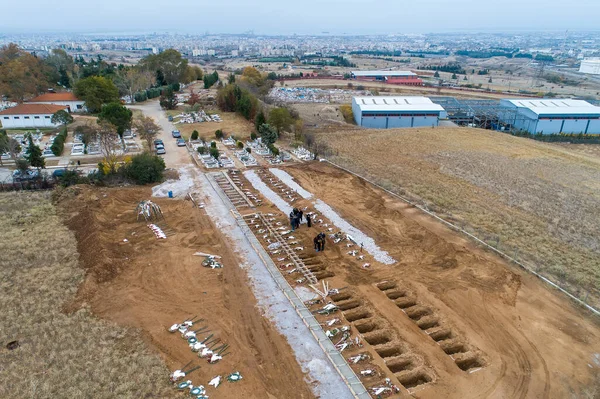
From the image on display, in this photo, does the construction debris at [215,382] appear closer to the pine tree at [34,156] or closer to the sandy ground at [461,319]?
the sandy ground at [461,319]

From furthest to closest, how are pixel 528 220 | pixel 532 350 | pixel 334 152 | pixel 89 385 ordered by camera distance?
pixel 334 152 < pixel 528 220 < pixel 532 350 < pixel 89 385

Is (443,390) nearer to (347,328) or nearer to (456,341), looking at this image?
(456,341)

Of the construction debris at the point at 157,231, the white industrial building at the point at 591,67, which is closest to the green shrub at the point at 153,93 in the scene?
the construction debris at the point at 157,231

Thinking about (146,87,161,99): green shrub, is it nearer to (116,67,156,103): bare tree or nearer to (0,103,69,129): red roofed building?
(116,67,156,103): bare tree

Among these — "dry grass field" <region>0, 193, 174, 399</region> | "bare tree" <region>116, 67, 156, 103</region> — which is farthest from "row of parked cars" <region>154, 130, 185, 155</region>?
"bare tree" <region>116, 67, 156, 103</region>

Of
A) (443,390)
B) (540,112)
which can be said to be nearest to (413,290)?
(443,390)

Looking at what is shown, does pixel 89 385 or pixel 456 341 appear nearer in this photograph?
pixel 89 385
